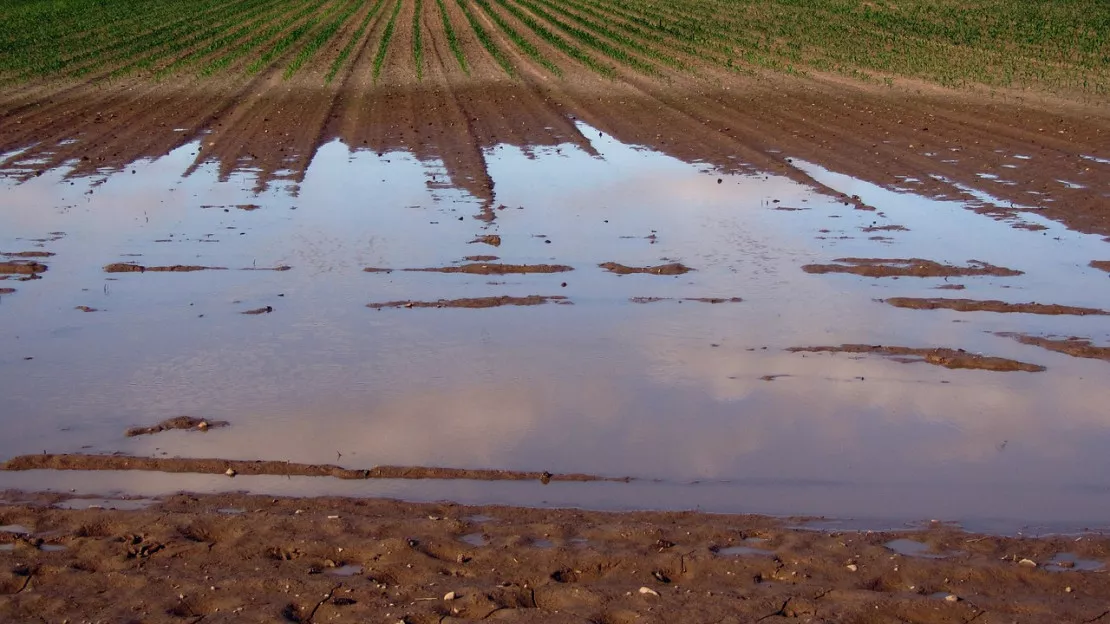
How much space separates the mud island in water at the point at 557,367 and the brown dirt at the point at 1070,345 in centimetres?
4

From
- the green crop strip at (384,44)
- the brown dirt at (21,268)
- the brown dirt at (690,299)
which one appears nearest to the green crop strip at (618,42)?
the green crop strip at (384,44)

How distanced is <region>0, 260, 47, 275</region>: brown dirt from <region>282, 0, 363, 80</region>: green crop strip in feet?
58.4

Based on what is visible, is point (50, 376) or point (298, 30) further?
point (298, 30)

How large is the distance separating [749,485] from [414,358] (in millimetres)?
3526

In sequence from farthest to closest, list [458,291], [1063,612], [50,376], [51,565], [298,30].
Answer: [298,30], [458,291], [50,376], [51,565], [1063,612]

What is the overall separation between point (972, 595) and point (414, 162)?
47.1 ft

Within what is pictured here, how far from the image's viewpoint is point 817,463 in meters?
8.34

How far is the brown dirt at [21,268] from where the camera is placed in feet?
43.4

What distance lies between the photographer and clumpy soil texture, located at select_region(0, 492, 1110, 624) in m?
6.12

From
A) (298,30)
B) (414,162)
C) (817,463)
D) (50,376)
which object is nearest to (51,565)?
(50,376)

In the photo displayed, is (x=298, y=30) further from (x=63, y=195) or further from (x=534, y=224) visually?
(x=534, y=224)

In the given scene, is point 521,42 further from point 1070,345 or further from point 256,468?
point 256,468

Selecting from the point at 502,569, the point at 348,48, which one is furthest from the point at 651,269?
the point at 348,48

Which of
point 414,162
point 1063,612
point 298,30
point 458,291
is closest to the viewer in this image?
point 1063,612
